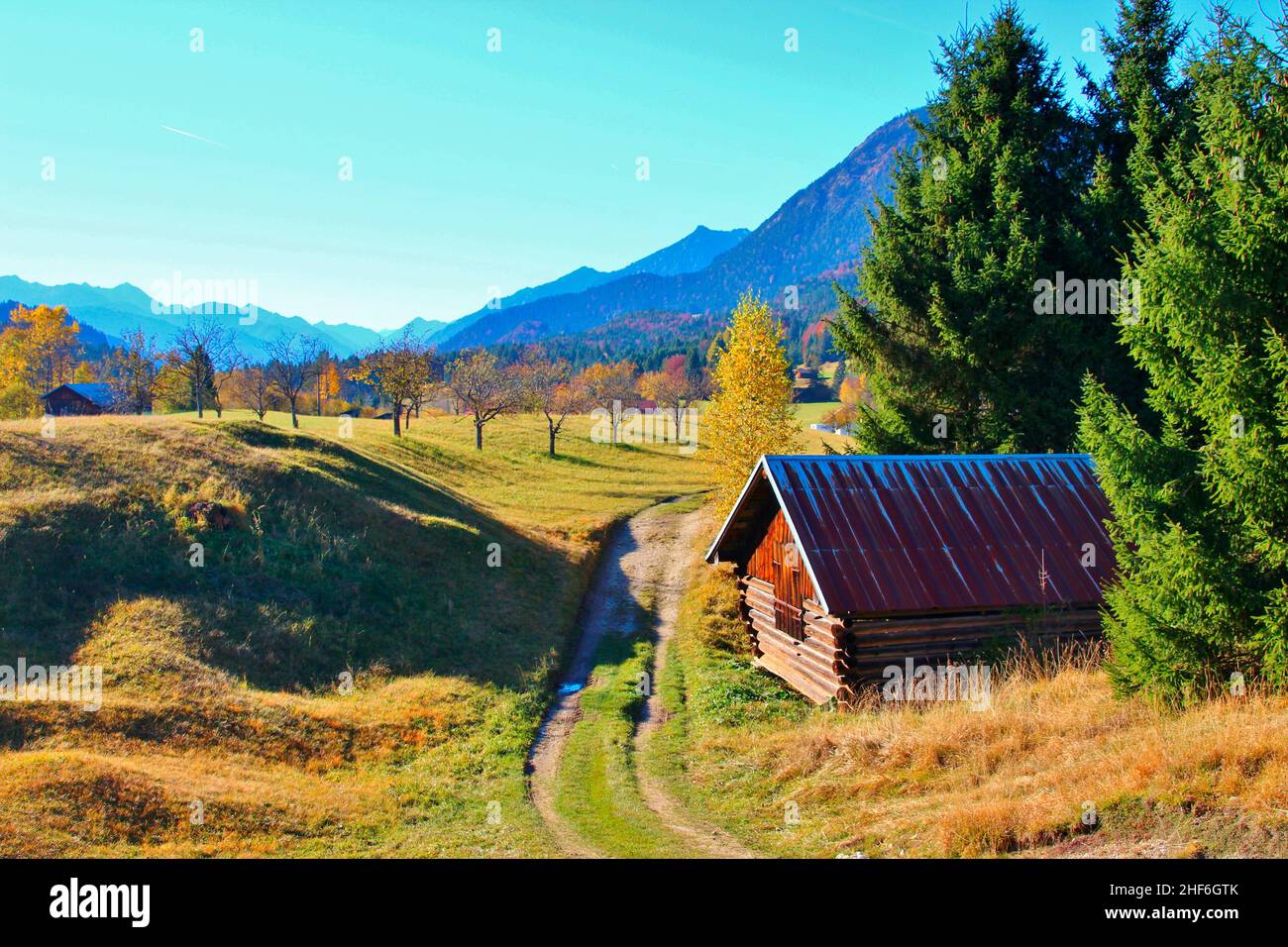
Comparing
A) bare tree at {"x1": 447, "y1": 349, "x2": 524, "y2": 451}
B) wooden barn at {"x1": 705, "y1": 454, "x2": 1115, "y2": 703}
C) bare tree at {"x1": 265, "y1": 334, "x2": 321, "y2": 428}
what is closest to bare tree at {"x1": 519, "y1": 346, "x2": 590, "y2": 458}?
bare tree at {"x1": 447, "y1": 349, "x2": 524, "y2": 451}

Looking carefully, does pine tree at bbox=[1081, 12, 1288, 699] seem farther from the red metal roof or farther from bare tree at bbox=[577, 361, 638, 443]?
bare tree at bbox=[577, 361, 638, 443]

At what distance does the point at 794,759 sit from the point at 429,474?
139 feet

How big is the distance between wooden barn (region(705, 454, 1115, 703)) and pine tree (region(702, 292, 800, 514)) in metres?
15.3

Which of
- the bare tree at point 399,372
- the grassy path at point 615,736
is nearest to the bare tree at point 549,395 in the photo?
the bare tree at point 399,372

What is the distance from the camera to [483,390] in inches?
2650

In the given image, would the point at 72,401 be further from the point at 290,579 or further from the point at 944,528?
the point at 944,528

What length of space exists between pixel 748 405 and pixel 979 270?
1151 cm

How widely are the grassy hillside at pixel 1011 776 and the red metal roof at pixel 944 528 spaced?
214cm

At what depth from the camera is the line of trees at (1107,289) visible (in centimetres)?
1038

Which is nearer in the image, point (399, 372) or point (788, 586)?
point (788, 586)

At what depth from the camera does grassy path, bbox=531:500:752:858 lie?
11383mm

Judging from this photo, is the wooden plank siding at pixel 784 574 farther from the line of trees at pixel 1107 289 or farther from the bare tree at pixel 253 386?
the bare tree at pixel 253 386

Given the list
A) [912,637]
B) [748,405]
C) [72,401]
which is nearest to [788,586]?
[912,637]

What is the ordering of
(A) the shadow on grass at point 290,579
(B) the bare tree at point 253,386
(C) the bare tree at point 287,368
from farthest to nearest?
(B) the bare tree at point 253,386
(C) the bare tree at point 287,368
(A) the shadow on grass at point 290,579
